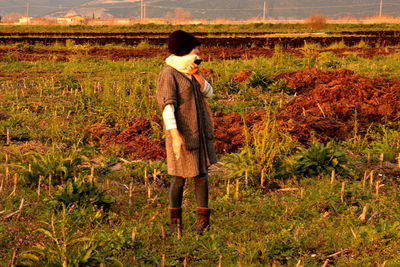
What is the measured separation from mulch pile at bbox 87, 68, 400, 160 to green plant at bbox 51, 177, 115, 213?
1843mm

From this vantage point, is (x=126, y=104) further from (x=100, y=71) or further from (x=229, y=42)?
(x=229, y=42)

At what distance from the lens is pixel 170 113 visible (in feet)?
15.9

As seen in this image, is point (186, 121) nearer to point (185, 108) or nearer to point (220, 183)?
point (185, 108)

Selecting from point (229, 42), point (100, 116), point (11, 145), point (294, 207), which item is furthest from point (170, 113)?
point (229, 42)

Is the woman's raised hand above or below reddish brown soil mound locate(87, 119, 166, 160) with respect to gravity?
above

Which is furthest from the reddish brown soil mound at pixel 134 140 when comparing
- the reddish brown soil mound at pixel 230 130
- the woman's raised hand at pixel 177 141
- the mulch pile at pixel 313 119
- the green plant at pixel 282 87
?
the green plant at pixel 282 87

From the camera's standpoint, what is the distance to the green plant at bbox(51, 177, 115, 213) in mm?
5566

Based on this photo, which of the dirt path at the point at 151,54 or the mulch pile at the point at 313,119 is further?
the dirt path at the point at 151,54

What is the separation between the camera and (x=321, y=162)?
663 centimetres

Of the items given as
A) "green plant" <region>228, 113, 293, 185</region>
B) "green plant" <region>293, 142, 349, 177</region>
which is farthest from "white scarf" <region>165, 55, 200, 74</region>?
"green plant" <region>293, 142, 349, 177</region>

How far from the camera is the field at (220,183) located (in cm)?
480

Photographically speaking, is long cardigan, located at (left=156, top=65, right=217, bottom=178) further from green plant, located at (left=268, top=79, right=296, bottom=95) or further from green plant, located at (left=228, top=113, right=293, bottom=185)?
green plant, located at (left=268, top=79, right=296, bottom=95)

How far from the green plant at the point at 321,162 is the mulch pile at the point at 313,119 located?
1.04 meters

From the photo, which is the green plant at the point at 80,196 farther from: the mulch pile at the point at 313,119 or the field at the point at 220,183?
the mulch pile at the point at 313,119
